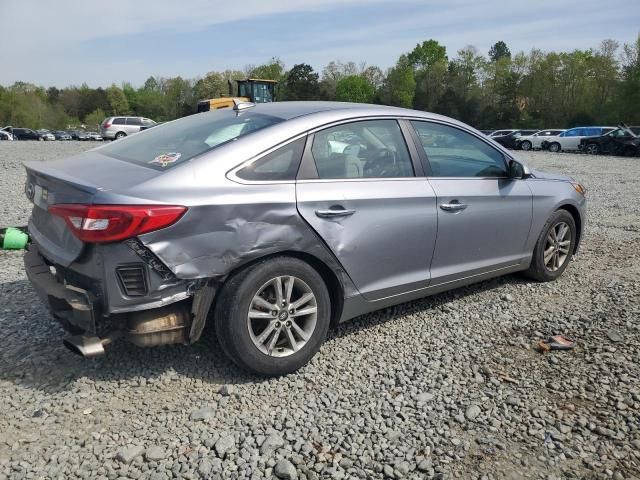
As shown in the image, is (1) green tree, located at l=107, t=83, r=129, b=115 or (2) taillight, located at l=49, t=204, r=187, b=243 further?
(1) green tree, located at l=107, t=83, r=129, b=115

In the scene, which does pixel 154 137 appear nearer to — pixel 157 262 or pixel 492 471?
pixel 157 262

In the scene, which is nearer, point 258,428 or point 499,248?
point 258,428

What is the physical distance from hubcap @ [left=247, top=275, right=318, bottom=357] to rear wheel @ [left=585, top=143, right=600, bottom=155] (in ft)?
101

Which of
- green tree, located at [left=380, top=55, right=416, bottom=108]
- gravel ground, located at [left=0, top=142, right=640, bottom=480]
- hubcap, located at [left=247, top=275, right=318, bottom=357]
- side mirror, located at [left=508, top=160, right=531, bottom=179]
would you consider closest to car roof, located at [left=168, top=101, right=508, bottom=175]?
side mirror, located at [left=508, top=160, right=531, bottom=179]

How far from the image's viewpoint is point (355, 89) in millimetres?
88375

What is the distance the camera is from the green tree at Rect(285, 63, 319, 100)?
8456cm

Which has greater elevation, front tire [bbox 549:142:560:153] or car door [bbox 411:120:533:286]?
car door [bbox 411:120:533:286]

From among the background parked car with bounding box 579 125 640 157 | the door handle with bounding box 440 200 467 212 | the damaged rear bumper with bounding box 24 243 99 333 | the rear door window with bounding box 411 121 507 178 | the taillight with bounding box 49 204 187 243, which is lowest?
the background parked car with bounding box 579 125 640 157

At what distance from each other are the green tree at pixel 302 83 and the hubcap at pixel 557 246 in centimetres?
8194

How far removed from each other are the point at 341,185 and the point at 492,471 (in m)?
1.81

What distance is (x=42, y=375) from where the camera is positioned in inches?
127

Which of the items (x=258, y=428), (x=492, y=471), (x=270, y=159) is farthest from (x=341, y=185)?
(x=492, y=471)

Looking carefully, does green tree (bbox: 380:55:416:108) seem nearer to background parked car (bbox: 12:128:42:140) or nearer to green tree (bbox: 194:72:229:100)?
green tree (bbox: 194:72:229:100)

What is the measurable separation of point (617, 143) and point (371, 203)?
29362 mm
